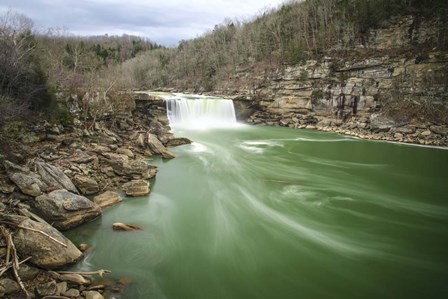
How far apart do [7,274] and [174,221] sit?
4.39m

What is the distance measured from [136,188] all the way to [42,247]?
4.65 meters

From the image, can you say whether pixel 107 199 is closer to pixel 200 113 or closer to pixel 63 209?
pixel 63 209

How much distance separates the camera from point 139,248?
7.30m

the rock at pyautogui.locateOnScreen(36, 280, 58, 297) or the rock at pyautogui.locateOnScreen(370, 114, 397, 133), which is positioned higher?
the rock at pyautogui.locateOnScreen(370, 114, 397, 133)

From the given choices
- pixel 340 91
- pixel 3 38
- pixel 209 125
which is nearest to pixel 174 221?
pixel 3 38

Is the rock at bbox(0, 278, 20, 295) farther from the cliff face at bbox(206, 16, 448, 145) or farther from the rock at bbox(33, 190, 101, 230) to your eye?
the cliff face at bbox(206, 16, 448, 145)

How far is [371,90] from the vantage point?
84.9 feet

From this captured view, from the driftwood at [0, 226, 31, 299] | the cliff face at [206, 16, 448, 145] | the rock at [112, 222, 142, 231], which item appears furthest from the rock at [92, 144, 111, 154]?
the cliff face at [206, 16, 448, 145]

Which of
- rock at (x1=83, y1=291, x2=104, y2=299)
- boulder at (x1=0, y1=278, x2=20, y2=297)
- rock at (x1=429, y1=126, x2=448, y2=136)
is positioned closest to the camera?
boulder at (x1=0, y1=278, x2=20, y2=297)

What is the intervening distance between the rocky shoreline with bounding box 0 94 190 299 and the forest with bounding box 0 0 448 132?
1766 millimetres

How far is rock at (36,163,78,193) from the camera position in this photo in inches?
346

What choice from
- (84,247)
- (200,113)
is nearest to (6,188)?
(84,247)

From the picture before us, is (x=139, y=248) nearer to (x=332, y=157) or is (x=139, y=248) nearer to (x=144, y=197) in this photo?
(x=144, y=197)

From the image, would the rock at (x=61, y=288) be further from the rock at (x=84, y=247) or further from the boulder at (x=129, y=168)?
the boulder at (x=129, y=168)
